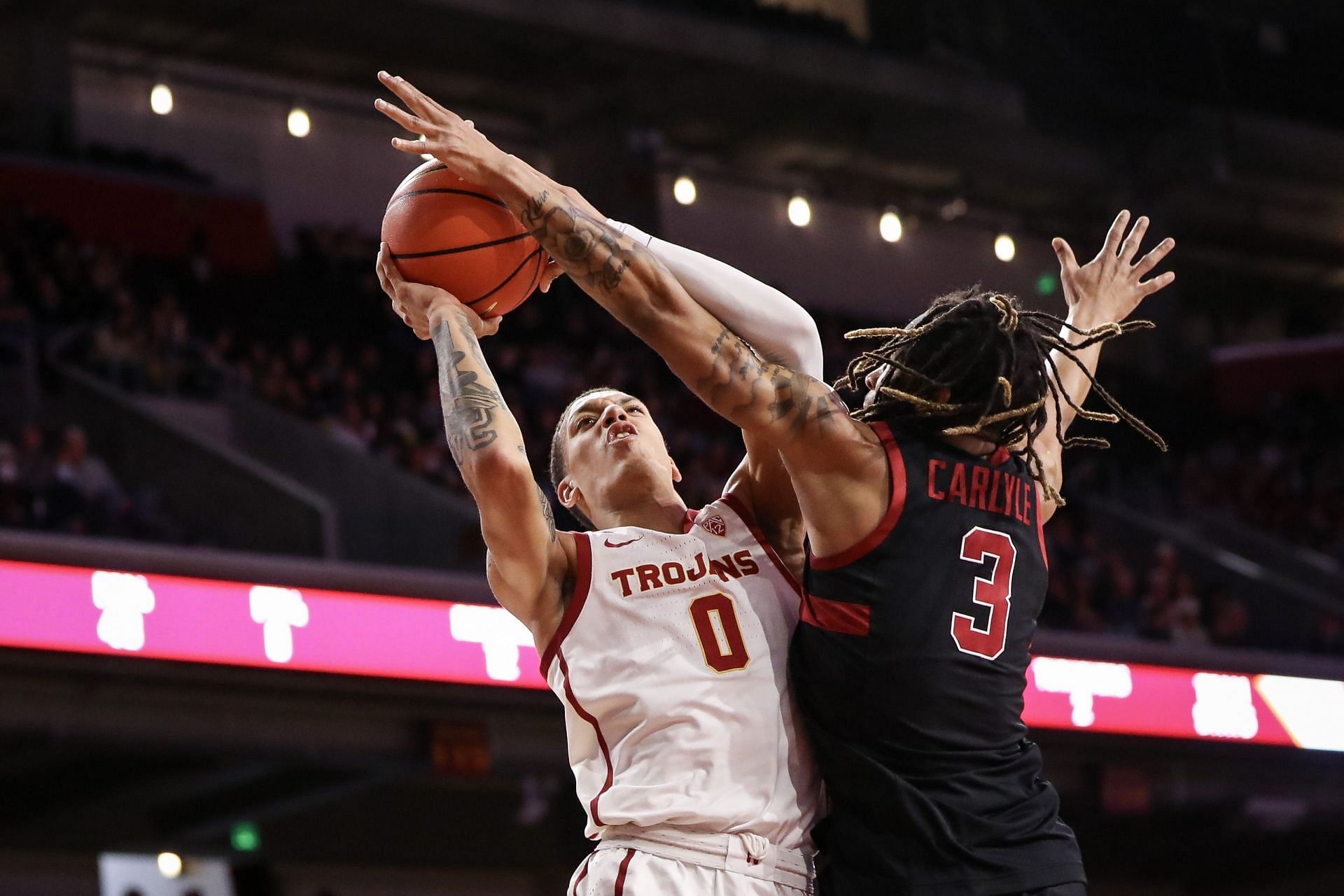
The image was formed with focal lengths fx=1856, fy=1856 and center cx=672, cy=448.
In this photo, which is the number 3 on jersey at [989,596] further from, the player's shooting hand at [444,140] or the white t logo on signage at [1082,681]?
the white t logo on signage at [1082,681]

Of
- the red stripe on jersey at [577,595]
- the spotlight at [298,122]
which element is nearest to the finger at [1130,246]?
the red stripe on jersey at [577,595]

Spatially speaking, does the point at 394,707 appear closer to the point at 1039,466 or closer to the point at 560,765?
the point at 560,765

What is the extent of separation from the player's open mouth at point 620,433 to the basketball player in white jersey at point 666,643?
252mm

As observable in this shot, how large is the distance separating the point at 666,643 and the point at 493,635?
5.05 metres

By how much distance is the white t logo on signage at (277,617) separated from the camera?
7629 millimetres

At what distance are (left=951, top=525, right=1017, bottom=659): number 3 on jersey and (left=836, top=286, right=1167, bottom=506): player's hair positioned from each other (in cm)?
17

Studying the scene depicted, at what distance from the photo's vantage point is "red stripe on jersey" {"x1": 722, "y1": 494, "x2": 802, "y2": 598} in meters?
3.34

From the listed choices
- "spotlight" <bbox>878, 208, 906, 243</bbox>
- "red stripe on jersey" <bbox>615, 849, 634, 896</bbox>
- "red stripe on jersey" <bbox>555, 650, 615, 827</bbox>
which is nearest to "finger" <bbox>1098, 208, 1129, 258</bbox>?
"red stripe on jersey" <bbox>555, 650, 615, 827</bbox>

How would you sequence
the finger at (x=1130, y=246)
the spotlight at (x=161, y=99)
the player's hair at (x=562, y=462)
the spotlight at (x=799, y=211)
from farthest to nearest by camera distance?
the spotlight at (x=799, y=211) → the spotlight at (x=161, y=99) → the player's hair at (x=562, y=462) → the finger at (x=1130, y=246)

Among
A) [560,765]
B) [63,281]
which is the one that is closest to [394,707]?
[560,765]

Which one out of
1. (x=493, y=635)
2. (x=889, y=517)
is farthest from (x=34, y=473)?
(x=889, y=517)

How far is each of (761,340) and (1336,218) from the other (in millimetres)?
19504

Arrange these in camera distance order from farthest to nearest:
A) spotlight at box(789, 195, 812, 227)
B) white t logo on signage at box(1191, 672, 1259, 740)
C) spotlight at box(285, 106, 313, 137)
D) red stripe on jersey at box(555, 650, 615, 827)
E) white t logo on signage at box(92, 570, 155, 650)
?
spotlight at box(789, 195, 812, 227), spotlight at box(285, 106, 313, 137), white t logo on signage at box(1191, 672, 1259, 740), white t logo on signage at box(92, 570, 155, 650), red stripe on jersey at box(555, 650, 615, 827)

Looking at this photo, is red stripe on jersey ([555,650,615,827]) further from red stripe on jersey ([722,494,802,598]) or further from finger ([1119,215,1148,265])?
finger ([1119,215,1148,265])
